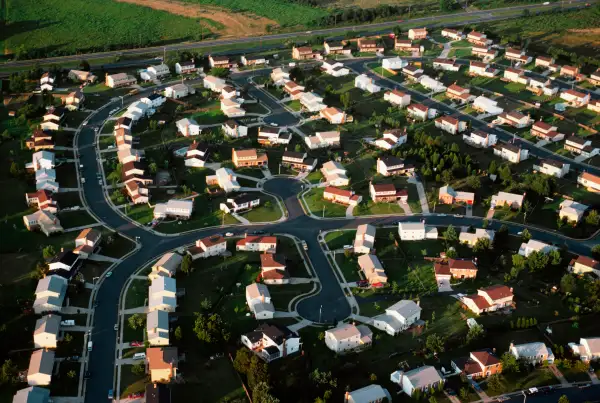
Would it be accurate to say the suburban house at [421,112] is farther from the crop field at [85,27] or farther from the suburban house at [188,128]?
the crop field at [85,27]

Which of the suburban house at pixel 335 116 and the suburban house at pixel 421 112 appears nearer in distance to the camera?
the suburban house at pixel 335 116

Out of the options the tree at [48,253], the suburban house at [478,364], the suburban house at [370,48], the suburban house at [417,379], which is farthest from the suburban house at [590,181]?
the tree at [48,253]

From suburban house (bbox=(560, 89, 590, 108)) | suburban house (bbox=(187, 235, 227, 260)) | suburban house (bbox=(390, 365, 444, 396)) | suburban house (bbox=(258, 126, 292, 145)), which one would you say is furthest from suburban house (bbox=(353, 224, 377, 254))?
suburban house (bbox=(560, 89, 590, 108))

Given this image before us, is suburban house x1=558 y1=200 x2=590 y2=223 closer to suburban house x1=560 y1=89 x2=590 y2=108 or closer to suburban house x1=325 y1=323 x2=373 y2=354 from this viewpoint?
suburban house x1=325 y1=323 x2=373 y2=354

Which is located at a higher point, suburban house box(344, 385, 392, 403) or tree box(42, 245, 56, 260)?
tree box(42, 245, 56, 260)

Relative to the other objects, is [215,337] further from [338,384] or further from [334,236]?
[334,236]

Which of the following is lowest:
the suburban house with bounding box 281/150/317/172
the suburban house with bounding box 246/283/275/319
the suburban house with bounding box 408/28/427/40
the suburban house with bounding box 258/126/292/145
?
the suburban house with bounding box 246/283/275/319

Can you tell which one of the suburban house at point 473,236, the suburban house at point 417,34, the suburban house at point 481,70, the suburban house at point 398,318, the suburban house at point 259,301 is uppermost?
the suburban house at point 417,34

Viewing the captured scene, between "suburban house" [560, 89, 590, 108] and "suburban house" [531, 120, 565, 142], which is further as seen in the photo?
"suburban house" [560, 89, 590, 108]
